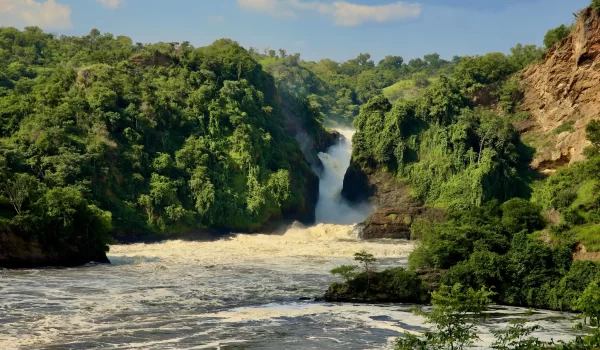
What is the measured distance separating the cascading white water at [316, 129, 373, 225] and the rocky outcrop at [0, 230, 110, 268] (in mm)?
30783

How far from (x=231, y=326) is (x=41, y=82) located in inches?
1912

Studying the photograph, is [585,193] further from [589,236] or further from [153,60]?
[153,60]

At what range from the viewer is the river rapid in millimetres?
27659

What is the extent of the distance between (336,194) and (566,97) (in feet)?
74.9

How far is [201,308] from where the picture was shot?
33.6 meters

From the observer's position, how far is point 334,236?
2480 inches

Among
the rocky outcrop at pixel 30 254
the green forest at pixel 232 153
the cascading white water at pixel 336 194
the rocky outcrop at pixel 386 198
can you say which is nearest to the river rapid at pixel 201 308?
the rocky outcrop at pixel 30 254

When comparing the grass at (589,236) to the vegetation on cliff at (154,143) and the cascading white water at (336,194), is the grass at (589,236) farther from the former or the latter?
the cascading white water at (336,194)

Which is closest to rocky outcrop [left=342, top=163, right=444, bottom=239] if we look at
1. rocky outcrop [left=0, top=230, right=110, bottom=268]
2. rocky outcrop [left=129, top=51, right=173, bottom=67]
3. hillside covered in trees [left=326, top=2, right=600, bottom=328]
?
hillside covered in trees [left=326, top=2, right=600, bottom=328]

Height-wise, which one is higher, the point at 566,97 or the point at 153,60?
the point at 153,60

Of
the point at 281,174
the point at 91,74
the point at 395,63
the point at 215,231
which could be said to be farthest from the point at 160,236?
the point at 395,63

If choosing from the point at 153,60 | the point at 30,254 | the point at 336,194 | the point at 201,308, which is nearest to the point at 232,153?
the point at 336,194

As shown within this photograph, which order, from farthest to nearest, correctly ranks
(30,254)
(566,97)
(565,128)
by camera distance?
(566,97)
(565,128)
(30,254)

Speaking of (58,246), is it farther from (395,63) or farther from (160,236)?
(395,63)
